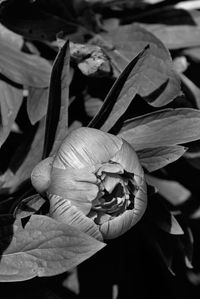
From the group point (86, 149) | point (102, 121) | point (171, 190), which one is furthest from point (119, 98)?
point (171, 190)

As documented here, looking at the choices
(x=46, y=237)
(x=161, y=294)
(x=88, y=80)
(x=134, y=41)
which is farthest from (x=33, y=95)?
(x=161, y=294)

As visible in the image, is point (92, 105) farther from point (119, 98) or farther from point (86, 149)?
point (86, 149)

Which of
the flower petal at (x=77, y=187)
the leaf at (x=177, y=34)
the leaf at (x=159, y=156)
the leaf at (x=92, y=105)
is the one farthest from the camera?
the leaf at (x=177, y=34)

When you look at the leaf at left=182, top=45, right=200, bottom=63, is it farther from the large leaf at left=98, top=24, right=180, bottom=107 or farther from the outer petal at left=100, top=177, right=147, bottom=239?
the outer petal at left=100, top=177, right=147, bottom=239

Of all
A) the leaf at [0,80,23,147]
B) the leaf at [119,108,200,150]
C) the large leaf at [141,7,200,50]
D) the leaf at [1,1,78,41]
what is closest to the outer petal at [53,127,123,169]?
the leaf at [119,108,200,150]

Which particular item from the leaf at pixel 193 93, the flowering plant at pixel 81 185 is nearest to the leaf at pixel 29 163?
the flowering plant at pixel 81 185

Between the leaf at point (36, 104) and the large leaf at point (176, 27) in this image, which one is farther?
the large leaf at point (176, 27)

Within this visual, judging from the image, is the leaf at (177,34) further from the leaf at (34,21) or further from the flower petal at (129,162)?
the flower petal at (129,162)
